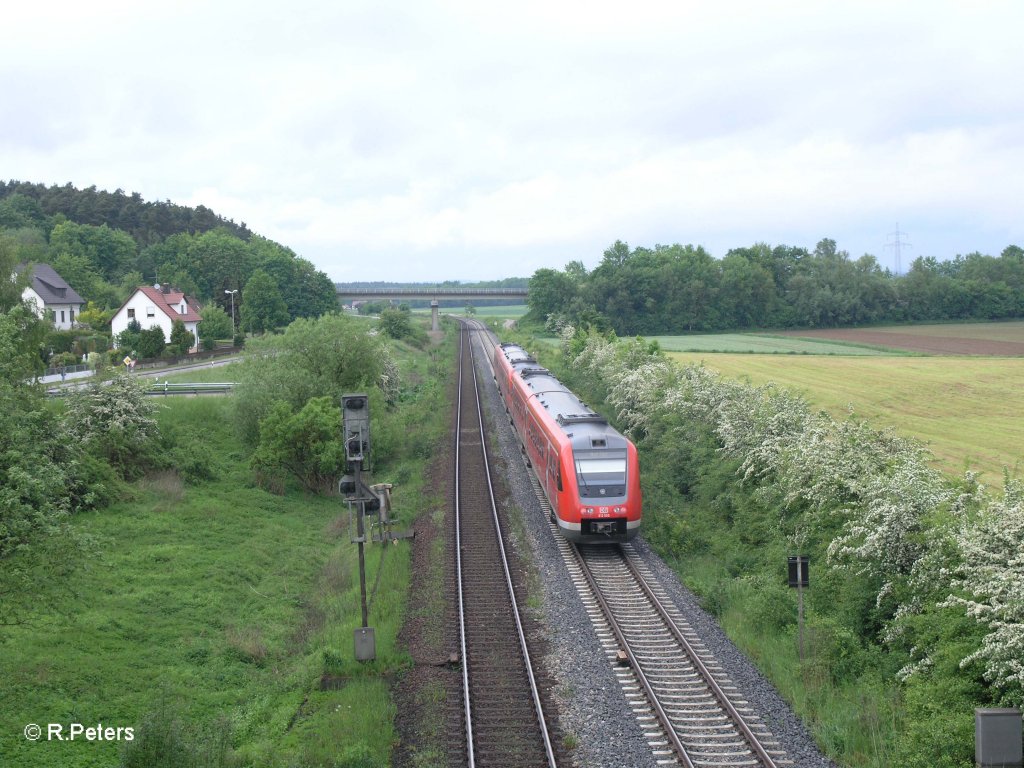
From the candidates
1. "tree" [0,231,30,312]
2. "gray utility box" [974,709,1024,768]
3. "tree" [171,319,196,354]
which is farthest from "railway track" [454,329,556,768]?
"tree" [171,319,196,354]

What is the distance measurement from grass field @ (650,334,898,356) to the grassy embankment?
66510 millimetres

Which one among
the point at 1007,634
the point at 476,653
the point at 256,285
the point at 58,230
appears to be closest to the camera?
the point at 1007,634

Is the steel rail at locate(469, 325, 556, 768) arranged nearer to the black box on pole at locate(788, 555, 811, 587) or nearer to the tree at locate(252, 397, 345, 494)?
the black box on pole at locate(788, 555, 811, 587)

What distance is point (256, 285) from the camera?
262ft

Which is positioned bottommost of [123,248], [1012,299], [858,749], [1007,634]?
[858,749]

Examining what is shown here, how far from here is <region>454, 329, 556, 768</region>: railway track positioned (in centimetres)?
1174

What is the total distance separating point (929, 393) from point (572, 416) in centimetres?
3900

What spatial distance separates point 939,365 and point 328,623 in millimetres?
64616

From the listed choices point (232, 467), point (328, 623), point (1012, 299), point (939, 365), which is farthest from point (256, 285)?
point (1012, 299)

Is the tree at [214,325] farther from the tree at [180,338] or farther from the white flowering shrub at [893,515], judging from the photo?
the white flowering shrub at [893,515]

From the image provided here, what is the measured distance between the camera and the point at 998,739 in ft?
32.9

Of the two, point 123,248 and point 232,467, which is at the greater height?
point 123,248

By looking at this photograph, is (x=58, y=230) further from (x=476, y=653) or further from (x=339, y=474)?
(x=476, y=653)

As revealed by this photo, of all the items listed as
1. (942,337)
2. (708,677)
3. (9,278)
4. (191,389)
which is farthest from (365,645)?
(942,337)
